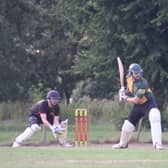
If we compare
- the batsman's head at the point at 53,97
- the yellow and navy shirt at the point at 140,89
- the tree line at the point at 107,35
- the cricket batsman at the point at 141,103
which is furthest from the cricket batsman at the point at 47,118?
the tree line at the point at 107,35

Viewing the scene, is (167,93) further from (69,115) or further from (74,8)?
(69,115)

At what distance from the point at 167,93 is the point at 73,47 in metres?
21.1

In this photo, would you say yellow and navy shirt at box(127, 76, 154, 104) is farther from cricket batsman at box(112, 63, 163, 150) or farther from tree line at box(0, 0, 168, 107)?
tree line at box(0, 0, 168, 107)

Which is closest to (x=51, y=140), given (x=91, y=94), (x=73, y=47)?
(x=73, y=47)

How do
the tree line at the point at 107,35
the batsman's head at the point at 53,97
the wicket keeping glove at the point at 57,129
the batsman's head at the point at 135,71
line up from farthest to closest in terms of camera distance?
the tree line at the point at 107,35
the wicket keeping glove at the point at 57,129
the batsman's head at the point at 53,97
the batsman's head at the point at 135,71

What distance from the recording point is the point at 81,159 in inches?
635

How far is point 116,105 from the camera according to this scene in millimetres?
48156

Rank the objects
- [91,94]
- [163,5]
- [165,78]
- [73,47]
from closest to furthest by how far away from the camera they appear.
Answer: [163,5] → [165,78] → [73,47] → [91,94]

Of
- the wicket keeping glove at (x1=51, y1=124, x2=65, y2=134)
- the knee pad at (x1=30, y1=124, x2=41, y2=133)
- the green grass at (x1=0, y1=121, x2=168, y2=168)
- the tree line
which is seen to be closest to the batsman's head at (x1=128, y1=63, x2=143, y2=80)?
the green grass at (x1=0, y1=121, x2=168, y2=168)

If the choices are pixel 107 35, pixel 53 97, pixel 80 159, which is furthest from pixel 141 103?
pixel 107 35

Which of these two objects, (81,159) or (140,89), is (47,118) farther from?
(81,159)

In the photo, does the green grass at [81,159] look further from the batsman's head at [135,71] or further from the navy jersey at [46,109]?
the navy jersey at [46,109]

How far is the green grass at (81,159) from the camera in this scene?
49.2 ft

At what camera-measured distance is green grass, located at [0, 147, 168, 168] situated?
1500cm
